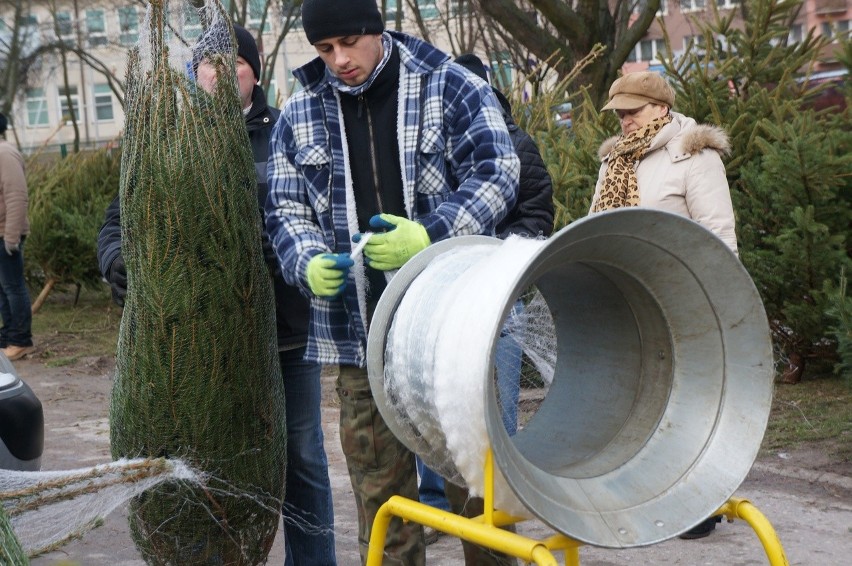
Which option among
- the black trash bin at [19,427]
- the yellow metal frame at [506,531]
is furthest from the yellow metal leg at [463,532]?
the black trash bin at [19,427]

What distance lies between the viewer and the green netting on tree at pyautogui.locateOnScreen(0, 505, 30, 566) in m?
1.79

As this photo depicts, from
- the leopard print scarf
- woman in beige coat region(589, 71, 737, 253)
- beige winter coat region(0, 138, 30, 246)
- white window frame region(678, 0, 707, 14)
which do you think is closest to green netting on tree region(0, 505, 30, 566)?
woman in beige coat region(589, 71, 737, 253)

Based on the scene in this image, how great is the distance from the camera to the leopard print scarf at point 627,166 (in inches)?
190

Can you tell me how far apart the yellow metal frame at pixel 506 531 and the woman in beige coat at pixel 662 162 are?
2.19 m

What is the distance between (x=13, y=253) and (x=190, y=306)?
7395mm

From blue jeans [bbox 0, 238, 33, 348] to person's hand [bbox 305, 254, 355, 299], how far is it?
773 cm

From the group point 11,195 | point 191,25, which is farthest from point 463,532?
point 11,195

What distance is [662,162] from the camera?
15.7ft

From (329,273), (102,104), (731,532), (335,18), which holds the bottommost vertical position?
(102,104)

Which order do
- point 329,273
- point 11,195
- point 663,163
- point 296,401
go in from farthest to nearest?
point 11,195 → point 663,163 → point 296,401 → point 329,273

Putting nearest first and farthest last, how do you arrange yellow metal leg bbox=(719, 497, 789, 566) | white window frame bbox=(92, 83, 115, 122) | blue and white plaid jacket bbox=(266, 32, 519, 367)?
1. yellow metal leg bbox=(719, 497, 789, 566)
2. blue and white plaid jacket bbox=(266, 32, 519, 367)
3. white window frame bbox=(92, 83, 115, 122)

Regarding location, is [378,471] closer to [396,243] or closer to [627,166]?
[396,243]

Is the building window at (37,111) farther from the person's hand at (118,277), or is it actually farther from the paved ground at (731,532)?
the person's hand at (118,277)

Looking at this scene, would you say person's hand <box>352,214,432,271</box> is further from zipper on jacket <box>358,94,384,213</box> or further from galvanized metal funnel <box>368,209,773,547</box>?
zipper on jacket <box>358,94,384,213</box>
